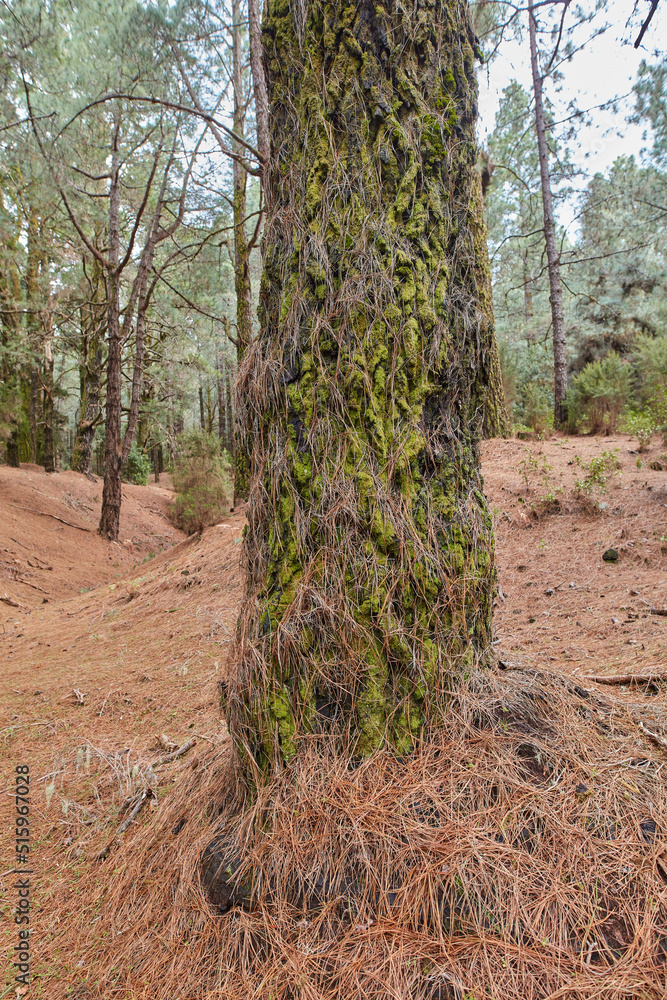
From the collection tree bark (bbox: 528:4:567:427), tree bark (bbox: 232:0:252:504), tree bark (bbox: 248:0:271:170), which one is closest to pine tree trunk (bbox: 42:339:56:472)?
tree bark (bbox: 232:0:252:504)

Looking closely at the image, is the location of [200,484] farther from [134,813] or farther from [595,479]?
[134,813]

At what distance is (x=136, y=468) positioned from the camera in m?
19.6

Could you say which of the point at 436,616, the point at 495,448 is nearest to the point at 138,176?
the point at 495,448

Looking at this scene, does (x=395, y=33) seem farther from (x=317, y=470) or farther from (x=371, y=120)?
(x=317, y=470)

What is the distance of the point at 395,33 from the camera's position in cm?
187

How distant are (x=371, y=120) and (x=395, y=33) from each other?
325mm

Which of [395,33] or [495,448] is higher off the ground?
[395,33]

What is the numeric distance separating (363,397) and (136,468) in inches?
762

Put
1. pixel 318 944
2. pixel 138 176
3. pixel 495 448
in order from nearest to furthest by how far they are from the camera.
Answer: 1. pixel 318 944
2. pixel 495 448
3. pixel 138 176

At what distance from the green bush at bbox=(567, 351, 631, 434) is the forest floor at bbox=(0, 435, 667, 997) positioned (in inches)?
37.2

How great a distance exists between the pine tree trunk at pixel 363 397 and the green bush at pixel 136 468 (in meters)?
18.7

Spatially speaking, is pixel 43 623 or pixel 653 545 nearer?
pixel 653 545

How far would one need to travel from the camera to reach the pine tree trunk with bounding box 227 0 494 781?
171 centimetres

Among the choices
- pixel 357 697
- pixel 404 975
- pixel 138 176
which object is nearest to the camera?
pixel 404 975
